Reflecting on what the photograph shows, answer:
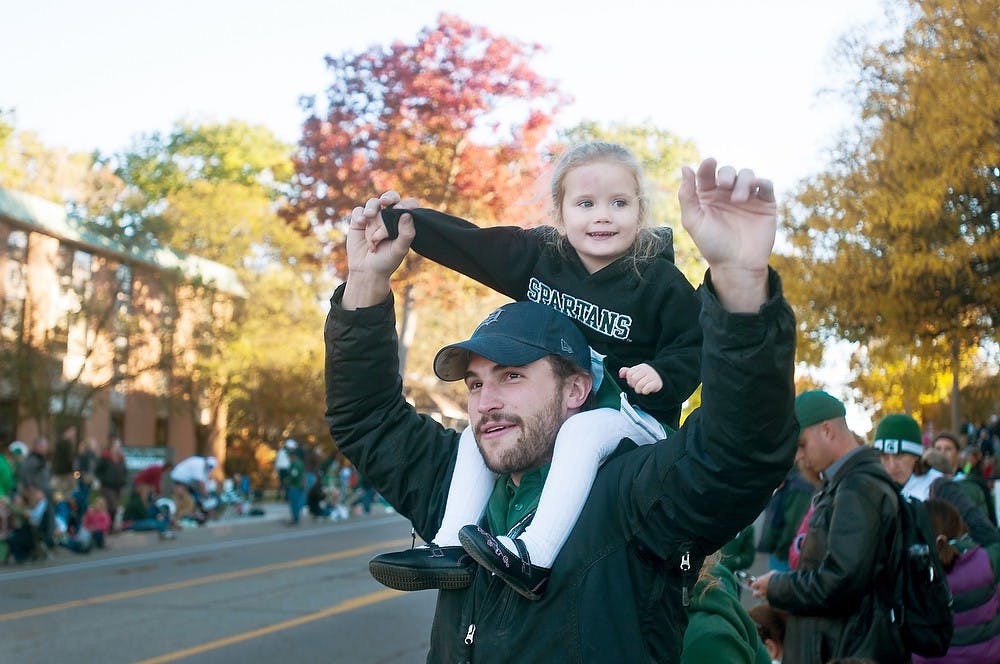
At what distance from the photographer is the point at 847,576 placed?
4762 millimetres

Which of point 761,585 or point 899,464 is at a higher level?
point 899,464

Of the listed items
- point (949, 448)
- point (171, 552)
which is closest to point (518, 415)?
point (949, 448)

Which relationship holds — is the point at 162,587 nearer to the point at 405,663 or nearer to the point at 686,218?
the point at 405,663

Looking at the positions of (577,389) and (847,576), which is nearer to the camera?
(577,389)

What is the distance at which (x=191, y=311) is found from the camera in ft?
129

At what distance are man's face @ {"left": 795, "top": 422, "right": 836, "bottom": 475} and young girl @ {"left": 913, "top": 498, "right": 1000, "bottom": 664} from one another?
3.66 ft

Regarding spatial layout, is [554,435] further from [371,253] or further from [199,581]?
[199,581]

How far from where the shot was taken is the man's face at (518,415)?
115 inches

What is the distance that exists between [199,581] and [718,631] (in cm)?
1340

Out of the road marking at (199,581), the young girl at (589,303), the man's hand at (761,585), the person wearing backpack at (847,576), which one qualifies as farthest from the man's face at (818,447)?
the road marking at (199,581)

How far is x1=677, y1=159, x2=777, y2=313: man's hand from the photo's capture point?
2309 mm

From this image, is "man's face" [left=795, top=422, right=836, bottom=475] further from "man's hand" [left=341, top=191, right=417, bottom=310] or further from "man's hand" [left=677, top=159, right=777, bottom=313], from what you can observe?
"man's hand" [left=677, top=159, right=777, bottom=313]

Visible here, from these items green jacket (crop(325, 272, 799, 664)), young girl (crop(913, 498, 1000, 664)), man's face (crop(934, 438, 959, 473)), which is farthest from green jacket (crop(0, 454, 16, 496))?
green jacket (crop(325, 272, 799, 664))

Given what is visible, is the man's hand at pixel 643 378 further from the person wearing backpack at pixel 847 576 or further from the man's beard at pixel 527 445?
the person wearing backpack at pixel 847 576
